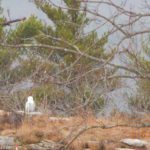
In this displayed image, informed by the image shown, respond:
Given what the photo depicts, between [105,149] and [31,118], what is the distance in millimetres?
2259

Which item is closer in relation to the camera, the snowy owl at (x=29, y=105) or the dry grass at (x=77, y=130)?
the dry grass at (x=77, y=130)

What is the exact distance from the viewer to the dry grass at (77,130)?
10.1 m

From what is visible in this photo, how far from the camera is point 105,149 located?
32.7ft

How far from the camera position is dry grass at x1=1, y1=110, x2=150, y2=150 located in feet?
33.2

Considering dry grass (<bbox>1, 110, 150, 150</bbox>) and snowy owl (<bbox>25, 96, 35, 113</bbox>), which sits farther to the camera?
snowy owl (<bbox>25, 96, 35, 113</bbox>)

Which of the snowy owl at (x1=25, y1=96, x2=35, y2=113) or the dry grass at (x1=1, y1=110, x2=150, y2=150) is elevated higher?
the snowy owl at (x1=25, y1=96, x2=35, y2=113)

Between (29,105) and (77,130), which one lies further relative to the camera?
(29,105)

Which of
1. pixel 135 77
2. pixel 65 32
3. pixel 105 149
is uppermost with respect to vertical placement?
pixel 65 32

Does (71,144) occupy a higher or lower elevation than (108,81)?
lower

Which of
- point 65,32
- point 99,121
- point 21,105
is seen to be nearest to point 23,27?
point 65,32

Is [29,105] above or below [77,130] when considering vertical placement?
above

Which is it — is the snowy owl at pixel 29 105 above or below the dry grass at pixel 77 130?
above

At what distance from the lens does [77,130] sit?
33.9 feet

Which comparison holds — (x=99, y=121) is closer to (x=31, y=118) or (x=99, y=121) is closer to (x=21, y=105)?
(x=31, y=118)
